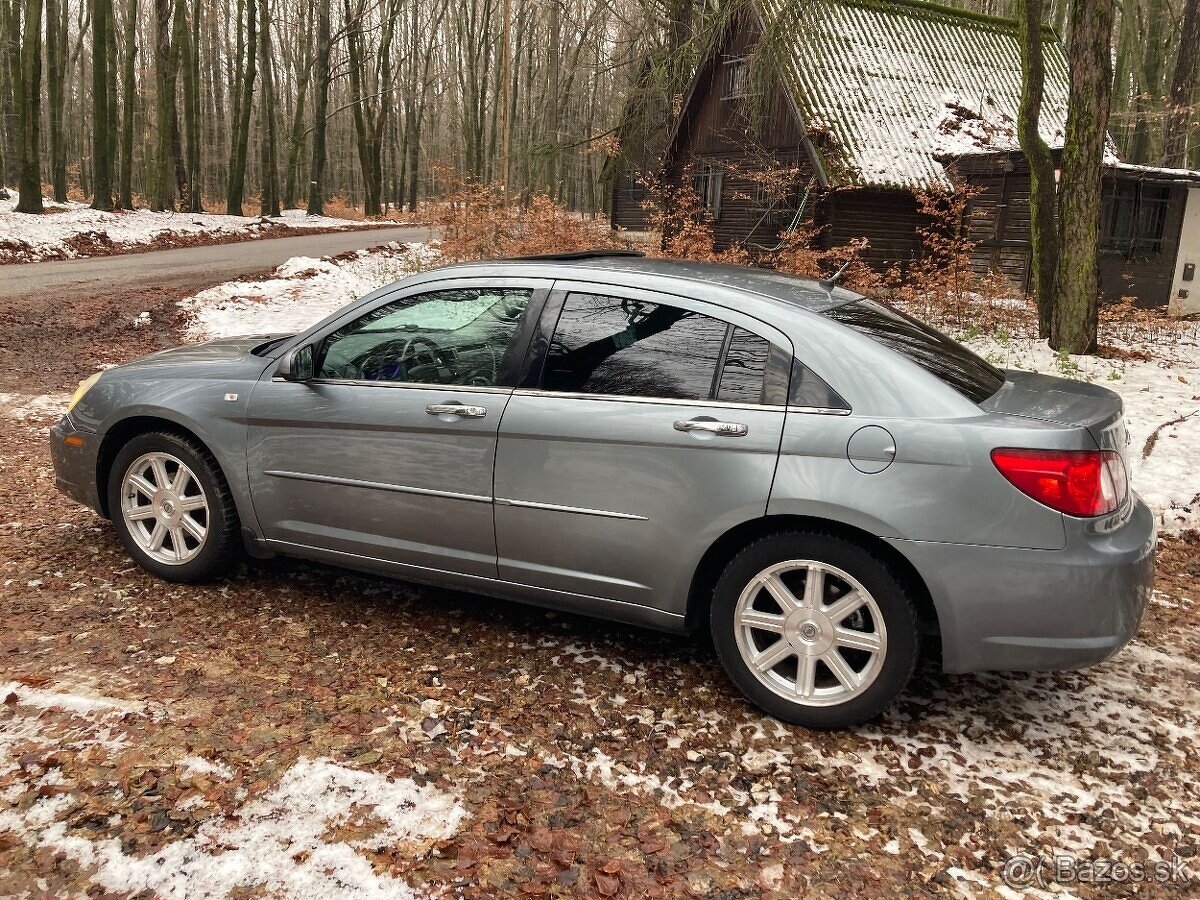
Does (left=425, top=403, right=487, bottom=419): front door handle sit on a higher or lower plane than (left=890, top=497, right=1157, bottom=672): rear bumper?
higher

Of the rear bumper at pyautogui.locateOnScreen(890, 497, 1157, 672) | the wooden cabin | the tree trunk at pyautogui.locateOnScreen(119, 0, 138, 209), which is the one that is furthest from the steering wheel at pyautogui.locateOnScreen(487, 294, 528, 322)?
the tree trunk at pyautogui.locateOnScreen(119, 0, 138, 209)

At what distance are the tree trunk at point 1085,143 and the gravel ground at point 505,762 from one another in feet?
24.7

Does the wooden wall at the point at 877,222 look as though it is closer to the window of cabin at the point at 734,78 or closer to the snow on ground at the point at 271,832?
the window of cabin at the point at 734,78

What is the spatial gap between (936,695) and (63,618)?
3.87 m

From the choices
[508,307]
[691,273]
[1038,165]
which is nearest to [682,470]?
[691,273]

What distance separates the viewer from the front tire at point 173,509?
14.1 ft

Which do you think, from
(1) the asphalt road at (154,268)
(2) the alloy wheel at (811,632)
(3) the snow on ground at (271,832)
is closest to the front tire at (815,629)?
(2) the alloy wheel at (811,632)

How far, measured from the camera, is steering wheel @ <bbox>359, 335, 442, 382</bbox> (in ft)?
13.0

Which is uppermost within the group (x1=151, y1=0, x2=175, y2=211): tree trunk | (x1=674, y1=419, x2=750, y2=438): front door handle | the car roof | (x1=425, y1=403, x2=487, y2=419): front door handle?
(x1=151, y1=0, x2=175, y2=211): tree trunk

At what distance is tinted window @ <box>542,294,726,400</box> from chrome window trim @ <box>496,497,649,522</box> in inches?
18.7

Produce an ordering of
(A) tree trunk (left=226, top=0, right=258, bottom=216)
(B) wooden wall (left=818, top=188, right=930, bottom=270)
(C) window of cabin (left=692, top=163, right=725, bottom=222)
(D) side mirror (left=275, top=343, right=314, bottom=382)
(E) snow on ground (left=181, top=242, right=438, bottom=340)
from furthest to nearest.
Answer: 1. (A) tree trunk (left=226, top=0, right=258, bottom=216)
2. (C) window of cabin (left=692, top=163, right=725, bottom=222)
3. (B) wooden wall (left=818, top=188, right=930, bottom=270)
4. (E) snow on ground (left=181, top=242, right=438, bottom=340)
5. (D) side mirror (left=275, top=343, right=314, bottom=382)

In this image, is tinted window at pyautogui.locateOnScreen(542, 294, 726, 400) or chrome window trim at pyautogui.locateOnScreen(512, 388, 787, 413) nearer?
chrome window trim at pyautogui.locateOnScreen(512, 388, 787, 413)

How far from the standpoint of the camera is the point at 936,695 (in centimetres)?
363

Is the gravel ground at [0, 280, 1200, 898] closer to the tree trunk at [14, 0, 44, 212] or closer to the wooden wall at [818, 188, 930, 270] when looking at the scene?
the wooden wall at [818, 188, 930, 270]
